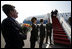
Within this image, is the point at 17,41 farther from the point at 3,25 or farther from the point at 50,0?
the point at 50,0

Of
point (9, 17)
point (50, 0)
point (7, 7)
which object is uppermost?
point (50, 0)

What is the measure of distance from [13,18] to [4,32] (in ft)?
0.90

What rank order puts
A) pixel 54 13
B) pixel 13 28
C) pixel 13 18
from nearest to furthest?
pixel 13 28 < pixel 13 18 < pixel 54 13

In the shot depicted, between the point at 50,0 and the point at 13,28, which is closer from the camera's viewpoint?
the point at 13,28

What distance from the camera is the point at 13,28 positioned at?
1273 mm

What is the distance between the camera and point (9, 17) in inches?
54.4

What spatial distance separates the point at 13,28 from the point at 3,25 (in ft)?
0.65

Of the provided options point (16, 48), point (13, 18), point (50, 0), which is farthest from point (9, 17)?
point (50, 0)

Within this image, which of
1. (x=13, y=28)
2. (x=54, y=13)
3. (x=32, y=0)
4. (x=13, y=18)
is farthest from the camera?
(x=54, y=13)

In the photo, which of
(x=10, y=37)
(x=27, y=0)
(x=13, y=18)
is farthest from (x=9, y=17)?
(x=27, y=0)

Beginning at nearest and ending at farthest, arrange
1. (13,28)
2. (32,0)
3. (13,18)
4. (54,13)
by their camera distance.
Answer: (13,28)
(13,18)
(32,0)
(54,13)

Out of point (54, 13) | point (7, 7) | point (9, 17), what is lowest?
point (54, 13)

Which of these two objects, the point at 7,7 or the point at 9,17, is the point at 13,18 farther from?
the point at 7,7

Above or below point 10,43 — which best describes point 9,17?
above
